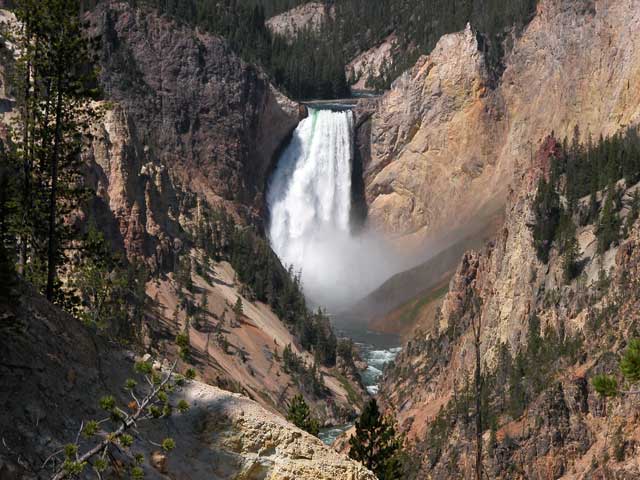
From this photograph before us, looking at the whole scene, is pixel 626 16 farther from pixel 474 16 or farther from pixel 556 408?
pixel 556 408

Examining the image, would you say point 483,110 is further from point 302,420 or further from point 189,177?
point 302,420

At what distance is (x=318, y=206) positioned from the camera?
11362 centimetres

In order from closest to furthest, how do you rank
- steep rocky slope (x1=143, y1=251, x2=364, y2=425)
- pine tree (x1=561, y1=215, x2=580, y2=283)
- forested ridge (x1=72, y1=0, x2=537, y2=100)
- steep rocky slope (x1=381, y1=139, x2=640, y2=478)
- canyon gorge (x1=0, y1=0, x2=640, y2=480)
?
canyon gorge (x1=0, y1=0, x2=640, y2=480)
steep rocky slope (x1=381, y1=139, x2=640, y2=478)
pine tree (x1=561, y1=215, x2=580, y2=283)
steep rocky slope (x1=143, y1=251, x2=364, y2=425)
forested ridge (x1=72, y1=0, x2=537, y2=100)

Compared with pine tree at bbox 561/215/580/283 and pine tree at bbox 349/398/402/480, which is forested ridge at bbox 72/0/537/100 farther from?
pine tree at bbox 349/398/402/480

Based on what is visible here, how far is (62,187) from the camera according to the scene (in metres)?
25.3

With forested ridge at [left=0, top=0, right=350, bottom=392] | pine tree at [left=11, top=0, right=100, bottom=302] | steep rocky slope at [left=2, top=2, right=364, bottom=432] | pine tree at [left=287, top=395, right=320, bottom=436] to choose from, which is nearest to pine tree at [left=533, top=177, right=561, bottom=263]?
steep rocky slope at [left=2, top=2, right=364, bottom=432]

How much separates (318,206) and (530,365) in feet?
218

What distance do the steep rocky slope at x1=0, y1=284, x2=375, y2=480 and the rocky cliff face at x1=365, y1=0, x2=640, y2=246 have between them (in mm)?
78276

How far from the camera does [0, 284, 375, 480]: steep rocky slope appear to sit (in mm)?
13414

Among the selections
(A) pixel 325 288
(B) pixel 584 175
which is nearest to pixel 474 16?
(A) pixel 325 288

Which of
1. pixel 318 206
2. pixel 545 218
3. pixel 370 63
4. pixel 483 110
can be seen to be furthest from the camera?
pixel 370 63

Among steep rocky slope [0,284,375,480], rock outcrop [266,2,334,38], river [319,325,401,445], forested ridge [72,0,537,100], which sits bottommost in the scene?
river [319,325,401,445]

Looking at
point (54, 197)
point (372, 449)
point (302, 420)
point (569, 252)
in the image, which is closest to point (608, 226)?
point (569, 252)

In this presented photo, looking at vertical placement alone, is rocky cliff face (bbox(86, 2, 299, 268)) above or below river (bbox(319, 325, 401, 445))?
above
